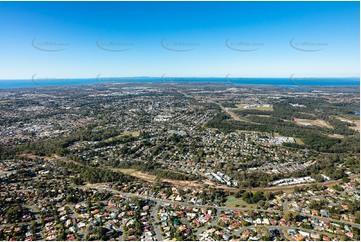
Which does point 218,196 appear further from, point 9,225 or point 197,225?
point 9,225

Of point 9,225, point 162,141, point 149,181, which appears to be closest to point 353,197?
point 149,181

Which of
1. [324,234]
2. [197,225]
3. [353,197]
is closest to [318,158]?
[353,197]

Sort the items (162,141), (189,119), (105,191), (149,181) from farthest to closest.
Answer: (189,119)
(162,141)
(149,181)
(105,191)

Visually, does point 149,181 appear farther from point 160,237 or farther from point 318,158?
point 318,158

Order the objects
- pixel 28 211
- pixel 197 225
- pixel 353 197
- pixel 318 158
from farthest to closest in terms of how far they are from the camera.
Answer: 1. pixel 318 158
2. pixel 353 197
3. pixel 28 211
4. pixel 197 225

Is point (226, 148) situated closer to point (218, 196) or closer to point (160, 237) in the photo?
point (218, 196)

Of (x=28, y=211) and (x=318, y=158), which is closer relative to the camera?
(x=28, y=211)

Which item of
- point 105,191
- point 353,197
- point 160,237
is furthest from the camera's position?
point 105,191

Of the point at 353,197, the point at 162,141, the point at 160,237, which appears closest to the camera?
the point at 160,237

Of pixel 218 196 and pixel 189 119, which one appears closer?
pixel 218 196
